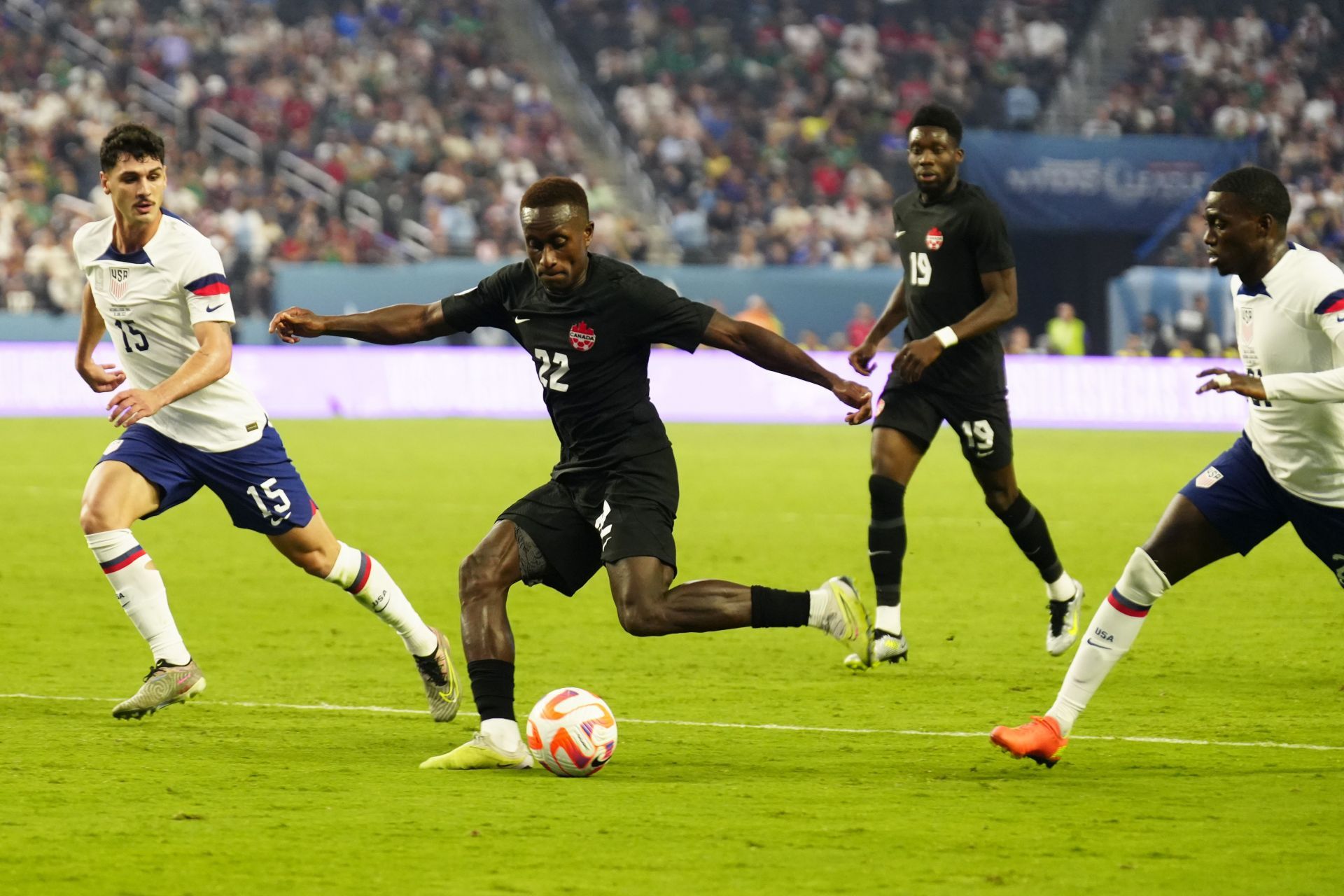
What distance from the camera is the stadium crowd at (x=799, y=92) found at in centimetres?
3247

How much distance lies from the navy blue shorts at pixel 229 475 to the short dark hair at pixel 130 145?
110cm

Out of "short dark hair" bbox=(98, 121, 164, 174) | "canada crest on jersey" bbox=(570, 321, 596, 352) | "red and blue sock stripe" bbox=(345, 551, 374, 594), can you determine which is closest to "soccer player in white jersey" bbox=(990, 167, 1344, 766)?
"canada crest on jersey" bbox=(570, 321, 596, 352)

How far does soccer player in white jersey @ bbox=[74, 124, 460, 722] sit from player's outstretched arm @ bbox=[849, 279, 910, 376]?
2.99 m

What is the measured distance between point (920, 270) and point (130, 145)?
4.00 m

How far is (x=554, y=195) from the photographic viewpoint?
6.48m

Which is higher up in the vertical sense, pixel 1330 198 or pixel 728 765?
pixel 1330 198

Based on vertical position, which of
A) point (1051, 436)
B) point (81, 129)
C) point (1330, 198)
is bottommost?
point (1051, 436)

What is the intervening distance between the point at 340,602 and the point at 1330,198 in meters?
25.2

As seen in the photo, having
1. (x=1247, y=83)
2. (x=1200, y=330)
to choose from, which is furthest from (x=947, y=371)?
(x=1247, y=83)

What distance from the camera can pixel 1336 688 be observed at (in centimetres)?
830

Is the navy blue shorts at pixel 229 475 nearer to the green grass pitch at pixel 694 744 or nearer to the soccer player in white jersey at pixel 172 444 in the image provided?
the soccer player in white jersey at pixel 172 444

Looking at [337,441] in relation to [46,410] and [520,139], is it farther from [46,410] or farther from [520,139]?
[520,139]

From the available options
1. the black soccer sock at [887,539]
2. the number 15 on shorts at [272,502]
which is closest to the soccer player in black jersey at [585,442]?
the number 15 on shorts at [272,502]

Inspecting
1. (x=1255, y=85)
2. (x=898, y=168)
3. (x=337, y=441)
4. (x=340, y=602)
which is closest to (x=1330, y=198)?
(x=1255, y=85)
